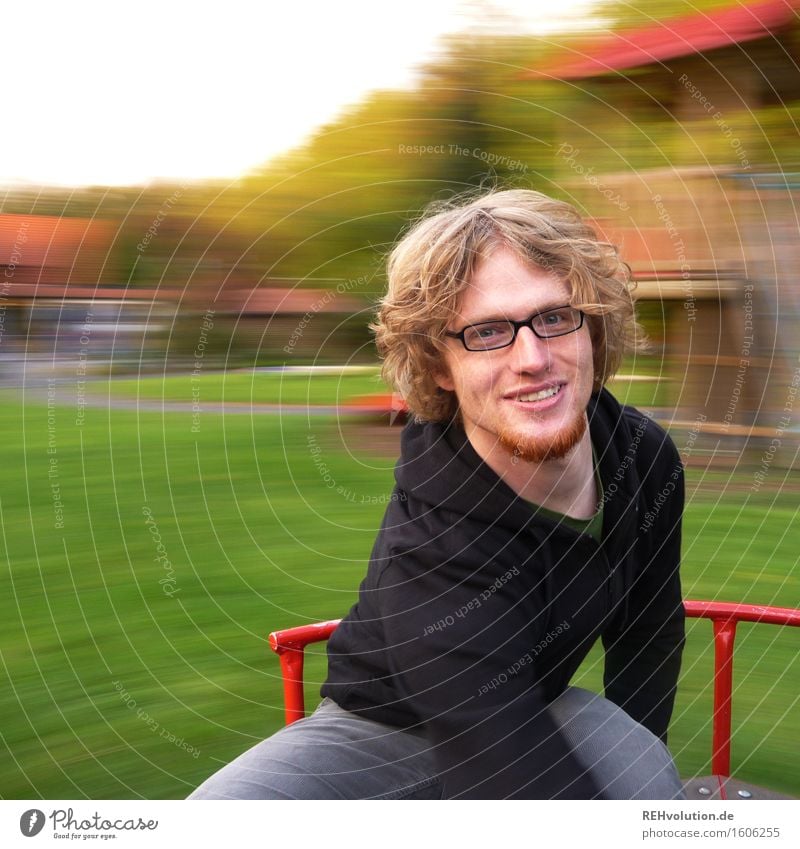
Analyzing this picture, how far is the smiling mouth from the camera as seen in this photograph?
91 centimetres

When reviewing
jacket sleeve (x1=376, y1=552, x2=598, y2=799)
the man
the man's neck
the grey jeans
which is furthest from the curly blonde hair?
the grey jeans

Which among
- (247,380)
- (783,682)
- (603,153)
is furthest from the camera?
(783,682)

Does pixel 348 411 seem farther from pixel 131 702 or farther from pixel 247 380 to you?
pixel 131 702

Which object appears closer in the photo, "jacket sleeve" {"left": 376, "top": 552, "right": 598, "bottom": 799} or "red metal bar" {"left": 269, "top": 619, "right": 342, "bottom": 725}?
"jacket sleeve" {"left": 376, "top": 552, "right": 598, "bottom": 799}

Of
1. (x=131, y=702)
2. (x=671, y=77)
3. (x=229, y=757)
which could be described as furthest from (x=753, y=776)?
(x=671, y=77)

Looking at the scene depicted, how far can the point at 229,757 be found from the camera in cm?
120

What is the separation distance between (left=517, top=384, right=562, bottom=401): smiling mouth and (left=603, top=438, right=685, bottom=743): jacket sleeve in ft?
0.68

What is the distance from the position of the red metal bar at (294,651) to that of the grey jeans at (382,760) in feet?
0.22

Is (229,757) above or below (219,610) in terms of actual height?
below

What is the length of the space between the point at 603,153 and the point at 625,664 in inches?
26.5

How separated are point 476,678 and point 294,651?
278 mm

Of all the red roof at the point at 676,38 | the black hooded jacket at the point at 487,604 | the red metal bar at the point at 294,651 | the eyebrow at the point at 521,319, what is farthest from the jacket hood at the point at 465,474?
the red roof at the point at 676,38

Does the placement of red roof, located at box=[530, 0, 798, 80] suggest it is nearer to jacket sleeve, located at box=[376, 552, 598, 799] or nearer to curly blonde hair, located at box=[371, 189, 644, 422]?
curly blonde hair, located at box=[371, 189, 644, 422]

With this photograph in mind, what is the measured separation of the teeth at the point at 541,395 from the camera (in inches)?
35.8
